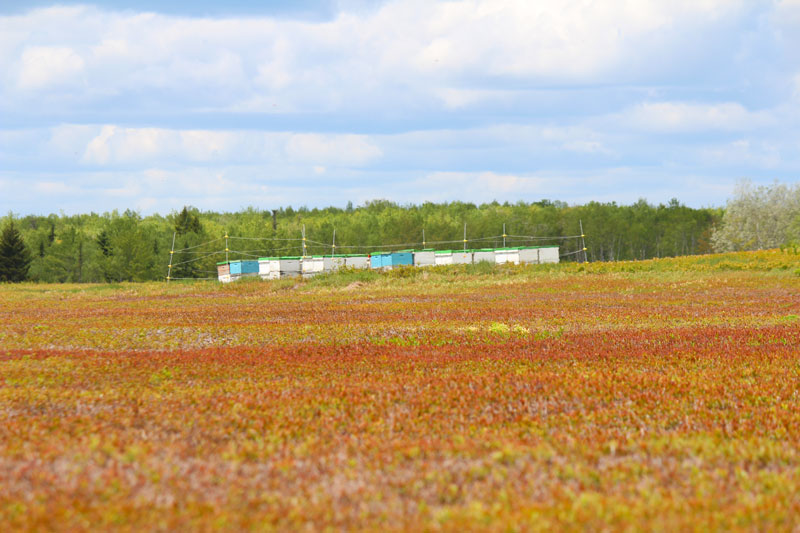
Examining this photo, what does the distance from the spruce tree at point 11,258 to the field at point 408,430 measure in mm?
106220

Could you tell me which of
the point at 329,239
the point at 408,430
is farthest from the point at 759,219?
the point at 408,430

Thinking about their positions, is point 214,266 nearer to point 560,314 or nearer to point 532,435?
point 560,314

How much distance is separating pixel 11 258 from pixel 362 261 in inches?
2493

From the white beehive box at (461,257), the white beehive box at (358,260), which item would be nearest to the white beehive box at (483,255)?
the white beehive box at (461,257)

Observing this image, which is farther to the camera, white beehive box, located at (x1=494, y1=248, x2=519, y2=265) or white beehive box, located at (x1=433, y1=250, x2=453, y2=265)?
white beehive box, located at (x1=433, y1=250, x2=453, y2=265)

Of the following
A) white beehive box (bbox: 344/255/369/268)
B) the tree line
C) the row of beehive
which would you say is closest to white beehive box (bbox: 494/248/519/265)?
the row of beehive

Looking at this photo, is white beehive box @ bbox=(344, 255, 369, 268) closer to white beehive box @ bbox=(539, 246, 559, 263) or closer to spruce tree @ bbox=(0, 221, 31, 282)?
white beehive box @ bbox=(539, 246, 559, 263)

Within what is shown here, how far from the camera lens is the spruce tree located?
114062 millimetres

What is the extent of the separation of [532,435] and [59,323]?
87.0ft

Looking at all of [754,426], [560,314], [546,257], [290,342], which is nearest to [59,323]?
[290,342]

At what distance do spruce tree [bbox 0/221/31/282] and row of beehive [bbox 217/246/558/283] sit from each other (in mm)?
42992

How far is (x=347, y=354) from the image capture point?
17609 mm

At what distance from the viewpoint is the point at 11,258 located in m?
115

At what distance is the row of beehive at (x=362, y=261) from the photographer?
89938 mm
